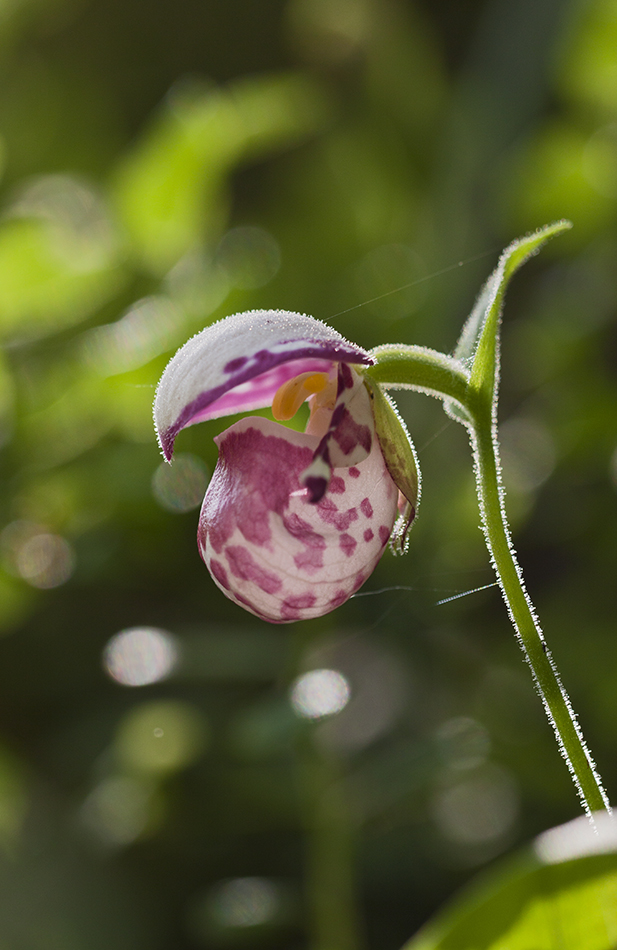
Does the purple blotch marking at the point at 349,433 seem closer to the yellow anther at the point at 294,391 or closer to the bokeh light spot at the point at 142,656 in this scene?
the yellow anther at the point at 294,391

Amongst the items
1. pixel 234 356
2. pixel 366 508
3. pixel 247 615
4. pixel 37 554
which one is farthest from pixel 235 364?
pixel 247 615

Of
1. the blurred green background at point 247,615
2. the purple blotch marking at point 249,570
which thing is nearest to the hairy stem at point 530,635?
the purple blotch marking at point 249,570

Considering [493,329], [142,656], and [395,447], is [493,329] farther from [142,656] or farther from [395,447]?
[142,656]

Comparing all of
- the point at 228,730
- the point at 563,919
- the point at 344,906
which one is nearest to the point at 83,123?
the point at 228,730

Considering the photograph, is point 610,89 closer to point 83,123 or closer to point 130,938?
point 83,123

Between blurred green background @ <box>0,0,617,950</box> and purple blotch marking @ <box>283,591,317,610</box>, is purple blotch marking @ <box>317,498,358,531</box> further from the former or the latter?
blurred green background @ <box>0,0,617,950</box>
